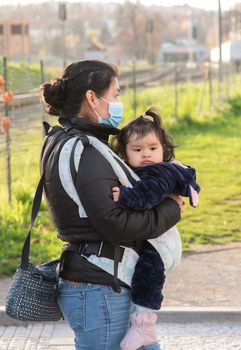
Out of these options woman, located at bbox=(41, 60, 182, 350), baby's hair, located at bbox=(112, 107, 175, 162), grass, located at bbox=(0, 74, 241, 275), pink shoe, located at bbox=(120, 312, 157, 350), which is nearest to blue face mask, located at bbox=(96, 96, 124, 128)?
woman, located at bbox=(41, 60, 182, 350)

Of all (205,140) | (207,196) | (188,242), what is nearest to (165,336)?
(188,242)

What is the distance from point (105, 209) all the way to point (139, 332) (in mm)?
550

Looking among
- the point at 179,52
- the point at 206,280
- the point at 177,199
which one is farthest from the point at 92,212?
the point at 179,52

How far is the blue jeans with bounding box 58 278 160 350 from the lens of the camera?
3.30 meters

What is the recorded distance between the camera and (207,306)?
6.42 meters

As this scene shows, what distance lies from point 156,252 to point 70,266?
331 mm

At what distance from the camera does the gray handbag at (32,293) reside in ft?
11.2

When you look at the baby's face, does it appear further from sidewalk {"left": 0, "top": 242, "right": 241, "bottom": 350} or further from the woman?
sidewalk {"left": 0, "top": 242, "right": 241, "bottom": 350}

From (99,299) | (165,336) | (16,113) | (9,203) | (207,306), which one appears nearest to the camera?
(99,299)

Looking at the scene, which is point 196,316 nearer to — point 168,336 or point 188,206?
point 168,336

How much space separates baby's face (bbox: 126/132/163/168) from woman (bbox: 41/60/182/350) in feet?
0.38

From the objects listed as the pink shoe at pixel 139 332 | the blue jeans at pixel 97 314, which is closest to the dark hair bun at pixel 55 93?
the blue jeans at pixel 97 314

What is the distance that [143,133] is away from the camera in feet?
11.4

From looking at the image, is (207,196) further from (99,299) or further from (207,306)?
(99,299)
